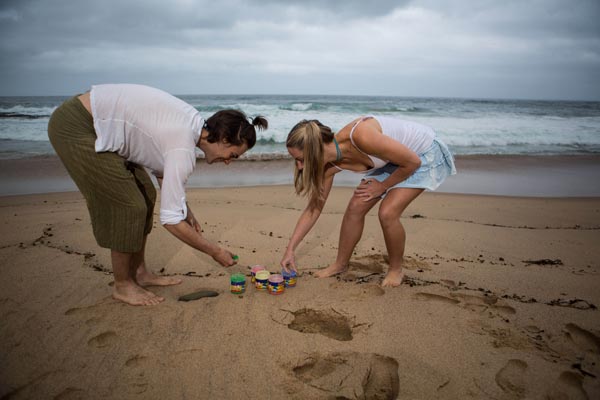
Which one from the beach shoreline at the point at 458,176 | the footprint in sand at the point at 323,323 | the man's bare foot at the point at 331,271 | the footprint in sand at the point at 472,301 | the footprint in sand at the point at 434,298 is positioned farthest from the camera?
the beach shoreline at the point at 458,176

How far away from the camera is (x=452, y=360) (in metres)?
2.31

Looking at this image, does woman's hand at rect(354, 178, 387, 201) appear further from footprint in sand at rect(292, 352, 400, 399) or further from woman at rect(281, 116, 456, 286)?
footprint in sand at rect(292, 352, 400, 399)

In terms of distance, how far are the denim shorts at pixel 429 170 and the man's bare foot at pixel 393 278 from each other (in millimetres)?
636

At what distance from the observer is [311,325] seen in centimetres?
272

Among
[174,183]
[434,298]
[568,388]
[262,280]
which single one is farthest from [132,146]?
[568,388]

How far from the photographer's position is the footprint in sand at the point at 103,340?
242cm

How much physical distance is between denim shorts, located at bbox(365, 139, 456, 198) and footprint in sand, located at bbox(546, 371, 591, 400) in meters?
1.45

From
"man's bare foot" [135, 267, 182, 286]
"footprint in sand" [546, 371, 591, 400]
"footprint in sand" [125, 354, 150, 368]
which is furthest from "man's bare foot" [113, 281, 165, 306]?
"footprint in sand" [546, 371, 591, 400]

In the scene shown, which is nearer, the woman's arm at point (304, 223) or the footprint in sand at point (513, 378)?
the footprint in sand at point (513, 378)

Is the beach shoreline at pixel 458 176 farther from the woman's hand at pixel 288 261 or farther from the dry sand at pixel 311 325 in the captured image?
the woman's hand at pixel 288 261

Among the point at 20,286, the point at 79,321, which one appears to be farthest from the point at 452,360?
the point at 20,286

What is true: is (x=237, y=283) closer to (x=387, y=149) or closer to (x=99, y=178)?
(x=99, y=178)

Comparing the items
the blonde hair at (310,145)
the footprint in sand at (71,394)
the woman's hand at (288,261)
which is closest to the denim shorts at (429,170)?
the blonde hair at (310,145)

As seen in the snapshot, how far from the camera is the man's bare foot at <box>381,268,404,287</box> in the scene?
3262mm
